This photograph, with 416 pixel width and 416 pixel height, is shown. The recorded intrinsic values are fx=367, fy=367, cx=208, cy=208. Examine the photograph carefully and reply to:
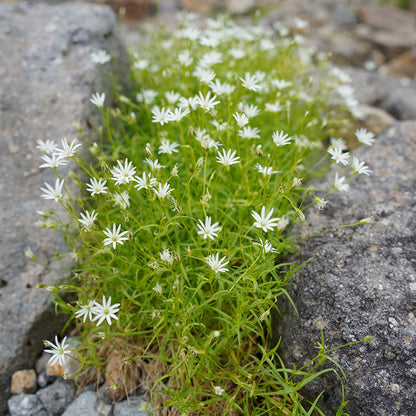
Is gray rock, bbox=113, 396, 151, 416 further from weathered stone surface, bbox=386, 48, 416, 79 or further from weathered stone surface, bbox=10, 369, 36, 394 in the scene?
weathered stone surface, bbox=386, 48, 416, 79

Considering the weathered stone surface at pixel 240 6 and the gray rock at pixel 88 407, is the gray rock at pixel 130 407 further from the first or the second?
the weathered stone surface at pixel 240 6

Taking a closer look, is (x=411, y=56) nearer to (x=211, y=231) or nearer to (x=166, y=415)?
(x=211, y=231)

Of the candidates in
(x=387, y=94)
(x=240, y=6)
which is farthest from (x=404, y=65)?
(x=240, y=6)

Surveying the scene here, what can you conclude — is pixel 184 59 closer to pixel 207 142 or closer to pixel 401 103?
pixel 207 142

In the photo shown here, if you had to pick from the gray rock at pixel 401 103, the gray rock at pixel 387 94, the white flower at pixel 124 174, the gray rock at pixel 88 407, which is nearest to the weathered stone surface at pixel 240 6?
the gray rock at pixel 387 94

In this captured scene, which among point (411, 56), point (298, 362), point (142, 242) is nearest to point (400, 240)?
point (298, 362)
